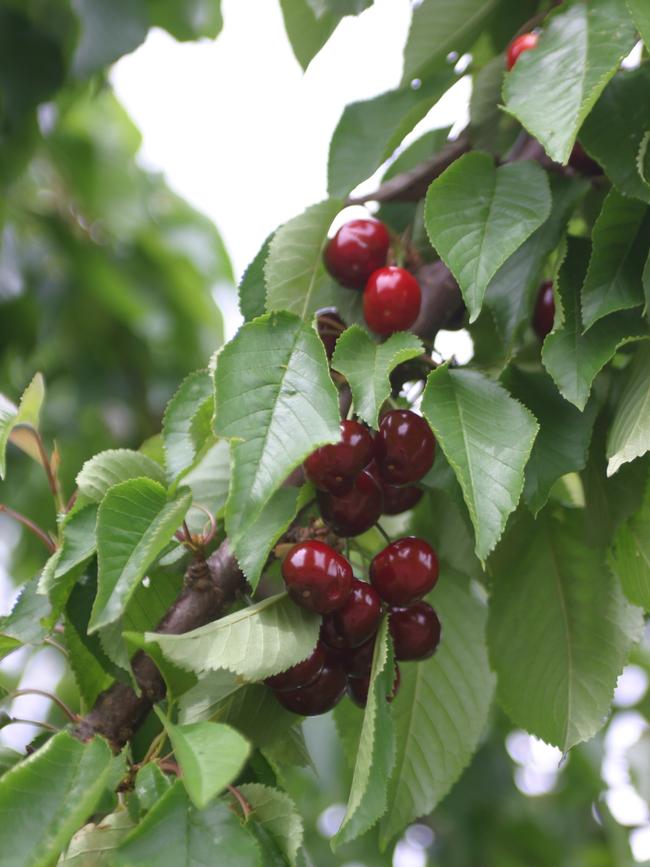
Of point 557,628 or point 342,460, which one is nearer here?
point 342,460

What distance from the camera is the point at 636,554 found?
0.77 metres

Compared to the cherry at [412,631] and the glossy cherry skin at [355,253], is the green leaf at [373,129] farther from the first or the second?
the cherry at [412,631]

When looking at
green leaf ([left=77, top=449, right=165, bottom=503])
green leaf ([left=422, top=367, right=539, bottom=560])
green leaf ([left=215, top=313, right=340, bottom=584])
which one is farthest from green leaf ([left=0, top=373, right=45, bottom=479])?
green leaf ([left=422, top=367, right=539, bottom=560])

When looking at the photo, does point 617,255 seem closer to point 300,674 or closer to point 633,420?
point 633,420

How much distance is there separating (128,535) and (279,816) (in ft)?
0.64

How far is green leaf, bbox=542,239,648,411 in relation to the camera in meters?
0.67

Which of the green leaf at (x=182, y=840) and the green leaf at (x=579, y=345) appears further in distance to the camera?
the green leaf at (x=579, y=345)

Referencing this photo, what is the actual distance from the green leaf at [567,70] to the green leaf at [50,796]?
44cm

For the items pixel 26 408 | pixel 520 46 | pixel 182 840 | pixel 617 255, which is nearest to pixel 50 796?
pixel 182 840

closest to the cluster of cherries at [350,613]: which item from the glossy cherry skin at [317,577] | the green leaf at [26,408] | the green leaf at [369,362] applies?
the glossy cherry skin at [317,577]

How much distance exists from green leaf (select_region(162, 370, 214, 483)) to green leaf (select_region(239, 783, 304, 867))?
203 millimetres

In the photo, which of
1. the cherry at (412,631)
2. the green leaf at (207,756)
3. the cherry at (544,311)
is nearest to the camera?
the green leaf at (207,756)

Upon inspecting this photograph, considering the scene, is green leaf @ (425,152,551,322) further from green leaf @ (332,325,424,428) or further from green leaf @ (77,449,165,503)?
green leaf @ (77,449,165,503)

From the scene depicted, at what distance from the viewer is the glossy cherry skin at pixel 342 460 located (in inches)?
25.6
